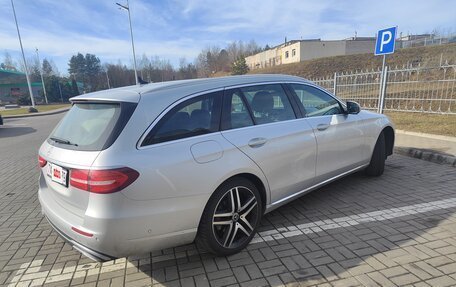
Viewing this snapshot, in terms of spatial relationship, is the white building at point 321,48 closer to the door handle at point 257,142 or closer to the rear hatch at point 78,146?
the door handle at point 257,142

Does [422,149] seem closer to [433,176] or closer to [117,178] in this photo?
[433,176]

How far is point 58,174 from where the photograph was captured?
258 cm

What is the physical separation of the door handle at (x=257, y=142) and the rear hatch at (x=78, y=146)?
1149 millimetres

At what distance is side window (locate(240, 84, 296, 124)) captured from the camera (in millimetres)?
3246

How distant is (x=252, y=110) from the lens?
3203 millimetres

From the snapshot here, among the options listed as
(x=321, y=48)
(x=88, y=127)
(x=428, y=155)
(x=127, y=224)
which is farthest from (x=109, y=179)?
(x=321, y=48)

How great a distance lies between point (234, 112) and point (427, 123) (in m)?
8.37

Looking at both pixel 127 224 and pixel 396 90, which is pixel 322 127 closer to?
pixel 127 224

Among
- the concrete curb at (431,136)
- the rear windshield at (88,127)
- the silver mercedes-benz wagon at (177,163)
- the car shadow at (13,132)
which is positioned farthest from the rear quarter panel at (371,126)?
the car shadow at (13,132)

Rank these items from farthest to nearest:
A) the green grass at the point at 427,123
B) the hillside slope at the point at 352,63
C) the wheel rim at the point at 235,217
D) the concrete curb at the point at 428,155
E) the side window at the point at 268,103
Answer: the hillside slope at the point at 352,63 → the green grass at the point at 427,123 → the concrete curb at the point at 428,155 → the side window at the point at 268,103 → the wheel rim at the point at 235,217

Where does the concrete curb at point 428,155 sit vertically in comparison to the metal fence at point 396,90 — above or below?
below

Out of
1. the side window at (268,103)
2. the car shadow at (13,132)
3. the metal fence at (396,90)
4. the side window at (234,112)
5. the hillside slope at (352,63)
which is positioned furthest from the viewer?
the hillside slope at (352,63)

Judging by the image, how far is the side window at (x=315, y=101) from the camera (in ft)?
12.5

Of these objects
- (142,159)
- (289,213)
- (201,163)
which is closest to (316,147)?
(289,213)
